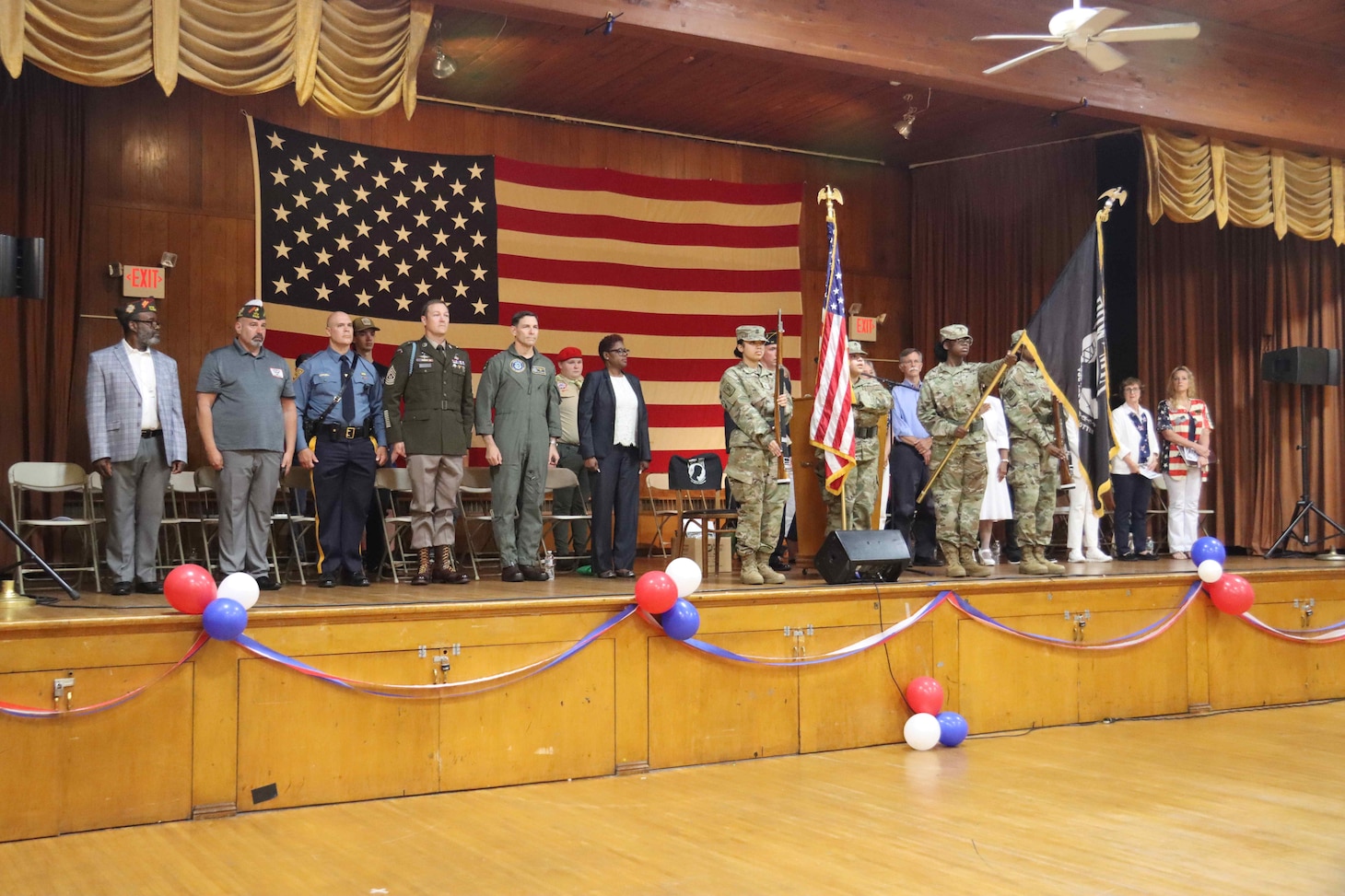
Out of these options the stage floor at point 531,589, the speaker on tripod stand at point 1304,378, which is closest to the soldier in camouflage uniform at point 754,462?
the stage floor at point 531,589

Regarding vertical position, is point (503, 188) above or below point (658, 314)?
above

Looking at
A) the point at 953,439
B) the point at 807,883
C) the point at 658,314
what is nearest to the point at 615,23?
the point at 953,439

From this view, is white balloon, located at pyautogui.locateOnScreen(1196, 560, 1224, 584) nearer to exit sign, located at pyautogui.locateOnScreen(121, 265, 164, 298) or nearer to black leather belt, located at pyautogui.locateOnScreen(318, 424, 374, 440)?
black leather belt, located at pyautogui.locateOnScreen(318, 424, 374, 440)

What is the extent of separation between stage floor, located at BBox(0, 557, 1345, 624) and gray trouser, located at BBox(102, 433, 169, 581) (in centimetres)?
19

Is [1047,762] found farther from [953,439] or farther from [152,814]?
[152,814]

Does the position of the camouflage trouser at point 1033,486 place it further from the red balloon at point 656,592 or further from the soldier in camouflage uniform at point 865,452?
the red balloon at point 656,592

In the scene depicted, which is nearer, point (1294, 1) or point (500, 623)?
point (500, 623)

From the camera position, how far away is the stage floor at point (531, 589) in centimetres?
504

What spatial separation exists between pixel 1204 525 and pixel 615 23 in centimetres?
699

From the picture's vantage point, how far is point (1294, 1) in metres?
8.43

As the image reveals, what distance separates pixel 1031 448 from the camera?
7.67 m

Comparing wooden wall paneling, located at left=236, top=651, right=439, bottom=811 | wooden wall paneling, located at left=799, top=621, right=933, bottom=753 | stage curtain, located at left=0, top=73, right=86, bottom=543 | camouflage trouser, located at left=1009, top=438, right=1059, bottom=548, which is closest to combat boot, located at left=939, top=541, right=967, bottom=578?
camouflage trouser, located at left=1009, top=438, right=1059, bottom=548

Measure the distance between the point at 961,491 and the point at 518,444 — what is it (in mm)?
2700

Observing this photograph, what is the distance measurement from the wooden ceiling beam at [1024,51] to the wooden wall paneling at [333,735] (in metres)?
3.57
